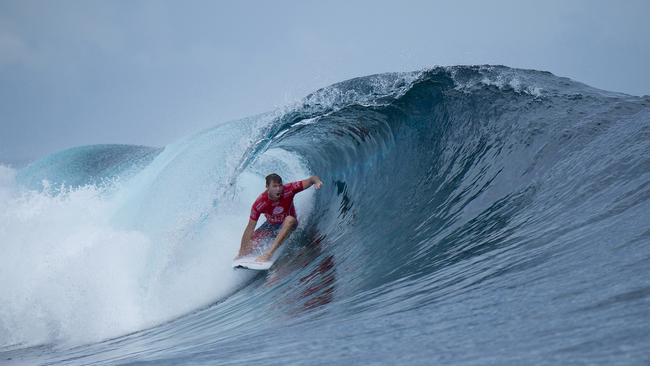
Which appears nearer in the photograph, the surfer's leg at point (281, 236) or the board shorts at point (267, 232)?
the surfer's leg at point (281, 236)

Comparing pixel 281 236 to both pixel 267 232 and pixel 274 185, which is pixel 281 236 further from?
pixel 274 185

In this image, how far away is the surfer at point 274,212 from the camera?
6.52 meters

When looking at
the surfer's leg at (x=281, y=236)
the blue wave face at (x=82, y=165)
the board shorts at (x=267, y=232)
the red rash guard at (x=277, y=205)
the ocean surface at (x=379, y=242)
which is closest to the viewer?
the ocean surface at (x=379, y=242)

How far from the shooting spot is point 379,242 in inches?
227

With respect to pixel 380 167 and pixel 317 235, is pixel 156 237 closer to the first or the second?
pixel 317 235

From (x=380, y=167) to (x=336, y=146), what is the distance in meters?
1.48

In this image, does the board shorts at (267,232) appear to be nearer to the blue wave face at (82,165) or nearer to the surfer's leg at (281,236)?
the surfer's leg at (281,236)

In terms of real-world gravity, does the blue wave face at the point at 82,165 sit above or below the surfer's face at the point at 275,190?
above

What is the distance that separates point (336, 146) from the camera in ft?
31.2

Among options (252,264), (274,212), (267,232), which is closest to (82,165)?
(267,232)

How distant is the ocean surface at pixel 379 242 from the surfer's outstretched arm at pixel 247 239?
287 millimetres

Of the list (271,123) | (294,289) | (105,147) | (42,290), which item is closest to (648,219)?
(294,289)

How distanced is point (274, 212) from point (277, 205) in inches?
4.6

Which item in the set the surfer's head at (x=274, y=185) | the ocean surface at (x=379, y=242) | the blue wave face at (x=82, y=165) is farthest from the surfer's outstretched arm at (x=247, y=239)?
the blue wave face at (x=82, y=165)
